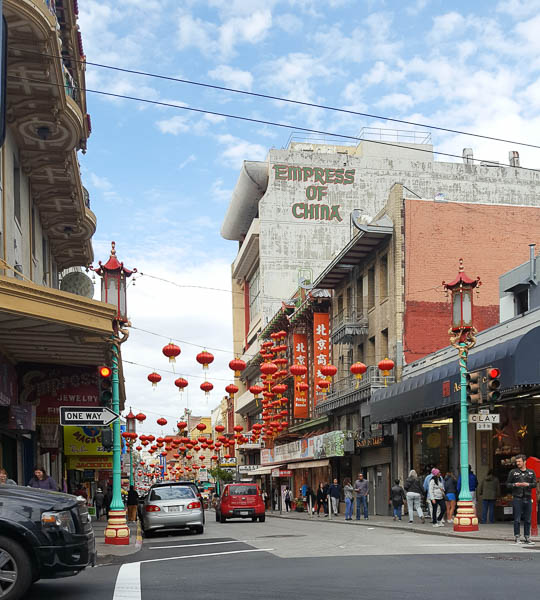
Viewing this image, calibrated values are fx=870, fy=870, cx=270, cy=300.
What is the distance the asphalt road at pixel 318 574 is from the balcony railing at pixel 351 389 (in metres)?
20.5

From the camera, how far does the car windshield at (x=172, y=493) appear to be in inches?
1022

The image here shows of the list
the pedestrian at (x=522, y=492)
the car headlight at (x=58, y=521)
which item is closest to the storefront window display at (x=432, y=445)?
the pedestrian at (x=522, y=492)

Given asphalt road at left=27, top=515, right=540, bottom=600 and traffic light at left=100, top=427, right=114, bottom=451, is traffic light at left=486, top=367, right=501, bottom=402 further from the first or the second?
traffic light at left=100, top=427, right=114, bottom=451

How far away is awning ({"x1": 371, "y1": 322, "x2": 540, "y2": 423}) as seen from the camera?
844 inches

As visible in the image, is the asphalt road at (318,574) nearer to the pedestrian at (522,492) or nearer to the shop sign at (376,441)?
the pedestrian at (522,492)

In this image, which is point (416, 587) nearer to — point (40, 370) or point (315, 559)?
point (315, 559)

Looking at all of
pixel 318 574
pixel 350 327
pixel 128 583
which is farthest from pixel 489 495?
pixel 350 327

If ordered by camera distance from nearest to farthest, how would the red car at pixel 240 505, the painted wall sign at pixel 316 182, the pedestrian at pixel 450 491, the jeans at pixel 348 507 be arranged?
the pedestrian at pixel 450 491 → the jeans at pixel 348 507 → the red car at pixel 240 505 → the painted wall sign at pixel 316 182

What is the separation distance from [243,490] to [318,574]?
79.0 feet

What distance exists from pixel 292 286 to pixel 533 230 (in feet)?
108

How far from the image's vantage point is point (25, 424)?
71.3 feet

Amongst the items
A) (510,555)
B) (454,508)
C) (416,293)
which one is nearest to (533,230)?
(416,293)

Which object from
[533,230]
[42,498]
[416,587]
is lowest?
[416,587]

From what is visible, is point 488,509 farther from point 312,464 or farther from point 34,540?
point 312,464
